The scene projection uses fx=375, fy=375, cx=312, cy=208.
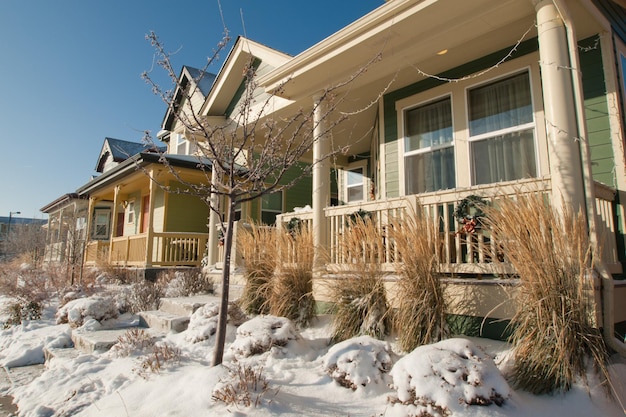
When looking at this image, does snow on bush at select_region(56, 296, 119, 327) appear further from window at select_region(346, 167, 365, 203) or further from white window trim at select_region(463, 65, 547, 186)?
window at select_region(346, 167, 365, 203)

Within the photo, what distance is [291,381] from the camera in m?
3.00

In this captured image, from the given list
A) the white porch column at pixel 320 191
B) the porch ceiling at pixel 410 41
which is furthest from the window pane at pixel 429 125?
the white porch column at pixel 320 191

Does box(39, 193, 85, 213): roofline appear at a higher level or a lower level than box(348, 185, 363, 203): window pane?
higher

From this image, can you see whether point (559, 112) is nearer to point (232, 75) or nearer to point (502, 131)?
point (502, 131)

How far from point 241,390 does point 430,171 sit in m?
4.45

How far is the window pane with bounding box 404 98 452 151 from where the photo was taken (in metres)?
5.75

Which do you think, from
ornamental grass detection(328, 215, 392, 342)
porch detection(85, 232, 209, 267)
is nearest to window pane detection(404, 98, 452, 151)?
ornamental grass detection(328, 215, 392, 342)

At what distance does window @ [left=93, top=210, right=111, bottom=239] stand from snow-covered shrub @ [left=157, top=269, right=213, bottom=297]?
11.3 m

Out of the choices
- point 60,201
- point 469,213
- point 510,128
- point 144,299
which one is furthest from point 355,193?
point 60,201

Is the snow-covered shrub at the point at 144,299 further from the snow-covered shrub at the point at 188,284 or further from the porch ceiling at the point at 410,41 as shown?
the porch ceiling at the point at 410,41

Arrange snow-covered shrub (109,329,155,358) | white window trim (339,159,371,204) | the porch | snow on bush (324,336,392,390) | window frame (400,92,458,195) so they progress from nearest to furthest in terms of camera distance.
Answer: snow on bush (324,336,392,390), snow-covered shrub (109,329,155,358), window frame (400,92,458,195), white window trim (339,159,371,204), the porch

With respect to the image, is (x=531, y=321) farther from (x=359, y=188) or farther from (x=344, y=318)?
(x=359, y=188)

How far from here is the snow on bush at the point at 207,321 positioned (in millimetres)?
4109

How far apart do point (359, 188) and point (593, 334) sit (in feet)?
24.0
